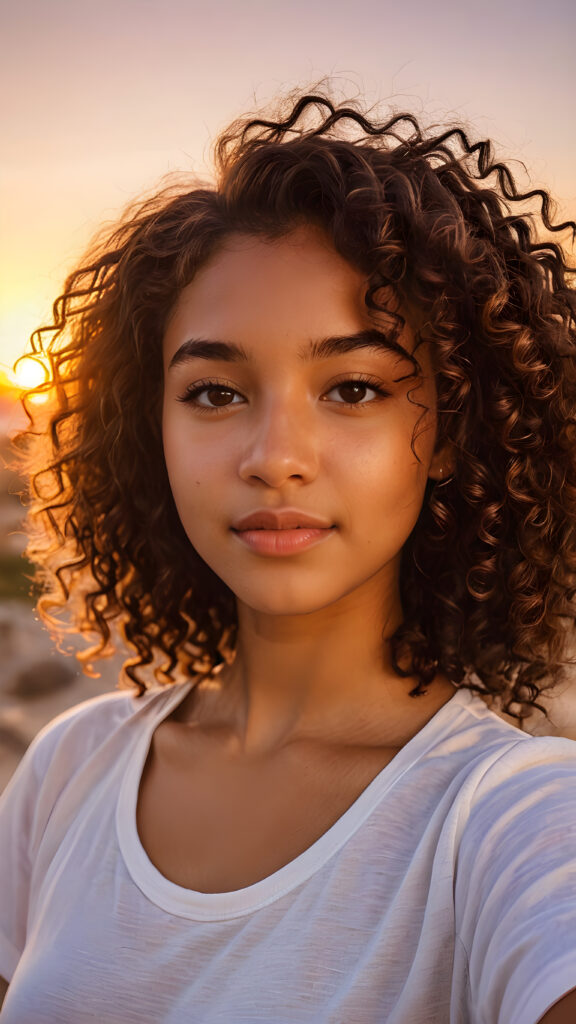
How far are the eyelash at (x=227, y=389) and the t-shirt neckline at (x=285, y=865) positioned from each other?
444 millimetres

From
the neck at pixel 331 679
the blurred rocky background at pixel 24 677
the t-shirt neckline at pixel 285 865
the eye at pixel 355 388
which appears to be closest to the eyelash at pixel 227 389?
the eye at pixel 355 388

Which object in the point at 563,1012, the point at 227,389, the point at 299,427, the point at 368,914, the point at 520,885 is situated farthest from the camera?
the point at 227,389

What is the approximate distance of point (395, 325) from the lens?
4.36ft

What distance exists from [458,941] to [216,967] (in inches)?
13.2

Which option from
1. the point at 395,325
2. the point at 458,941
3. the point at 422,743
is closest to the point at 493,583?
the point at 422,743

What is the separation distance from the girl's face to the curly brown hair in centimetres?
5

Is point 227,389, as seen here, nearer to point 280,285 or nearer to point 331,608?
point 280,285

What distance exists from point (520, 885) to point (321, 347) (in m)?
0.71

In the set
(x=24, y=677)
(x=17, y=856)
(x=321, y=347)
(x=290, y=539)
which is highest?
(x=321, y=347)

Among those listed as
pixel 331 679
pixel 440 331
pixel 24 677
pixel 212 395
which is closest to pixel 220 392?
pixel 212 395

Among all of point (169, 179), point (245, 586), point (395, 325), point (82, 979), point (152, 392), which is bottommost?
point (82, 979)

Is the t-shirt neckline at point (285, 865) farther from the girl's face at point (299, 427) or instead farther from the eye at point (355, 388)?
the eye at point (355, 388)

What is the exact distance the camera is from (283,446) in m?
1.27

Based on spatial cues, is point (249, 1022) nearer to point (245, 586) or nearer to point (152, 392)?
point (245, 586)
